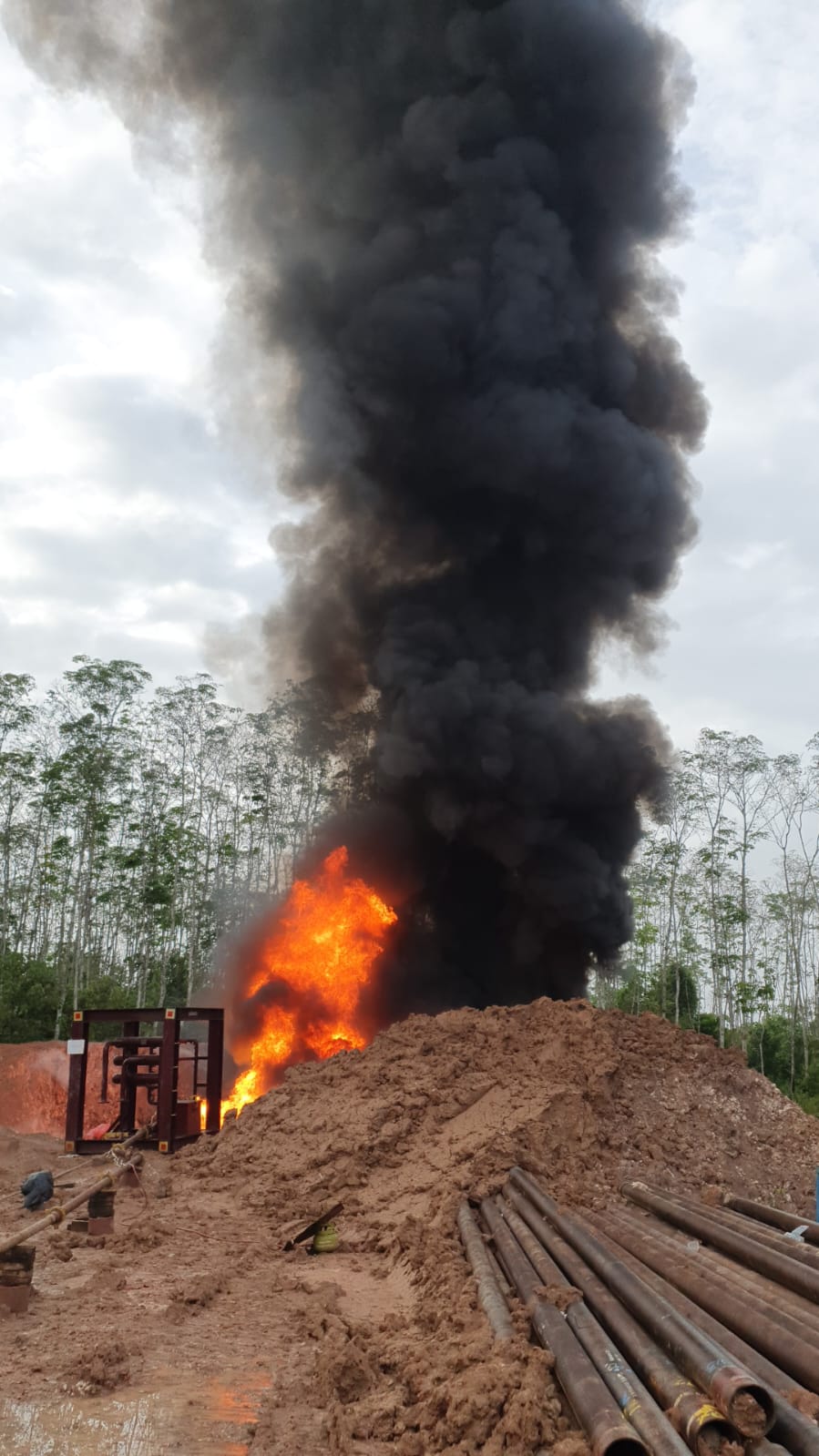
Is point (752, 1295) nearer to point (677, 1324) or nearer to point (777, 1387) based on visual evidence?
point (677, 1324)

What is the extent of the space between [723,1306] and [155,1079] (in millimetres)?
13026

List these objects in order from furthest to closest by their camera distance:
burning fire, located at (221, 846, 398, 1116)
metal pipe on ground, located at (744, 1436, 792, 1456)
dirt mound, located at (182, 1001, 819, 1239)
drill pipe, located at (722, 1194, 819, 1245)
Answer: burning fire, located at (221, 846, 398, 1116), dirt mound, located at (182, 1001, 819, 1239), drill pipe, located at (722, 1194, 819, 1245), metal pipe on ground, located at (744, 1436, 792, 1456)

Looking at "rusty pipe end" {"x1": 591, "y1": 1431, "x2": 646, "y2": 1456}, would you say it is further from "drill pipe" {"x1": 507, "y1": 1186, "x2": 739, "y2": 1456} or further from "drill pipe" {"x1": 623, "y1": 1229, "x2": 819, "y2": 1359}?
"drill pipe" {"x1": 623, "y1": 1229, "x2": 819, "y2": 1359}

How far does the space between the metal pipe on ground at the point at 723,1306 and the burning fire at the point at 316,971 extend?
51.4ft

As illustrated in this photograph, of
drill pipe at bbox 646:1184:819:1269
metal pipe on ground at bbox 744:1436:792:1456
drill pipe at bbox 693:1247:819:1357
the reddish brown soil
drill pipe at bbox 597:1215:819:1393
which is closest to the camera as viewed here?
metal pipe on ground at bbox 744:1436:792:1456

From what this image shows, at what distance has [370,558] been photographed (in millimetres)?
28328

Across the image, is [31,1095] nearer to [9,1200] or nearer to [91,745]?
[9,1200]

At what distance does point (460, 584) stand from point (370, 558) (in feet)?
9.63

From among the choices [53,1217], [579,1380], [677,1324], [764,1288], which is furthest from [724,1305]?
[53,1217]

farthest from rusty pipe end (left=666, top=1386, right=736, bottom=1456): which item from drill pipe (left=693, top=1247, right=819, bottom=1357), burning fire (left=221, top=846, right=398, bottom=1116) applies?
burning fire (left=221, top=846, right=398, bottom=1116)

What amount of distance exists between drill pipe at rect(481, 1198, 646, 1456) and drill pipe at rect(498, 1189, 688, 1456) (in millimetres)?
56

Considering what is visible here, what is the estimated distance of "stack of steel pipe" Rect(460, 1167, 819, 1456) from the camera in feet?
14.5

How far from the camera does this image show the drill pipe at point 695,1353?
4410mm

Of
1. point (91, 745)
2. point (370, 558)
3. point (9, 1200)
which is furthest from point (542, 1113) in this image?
point (91, 745)
